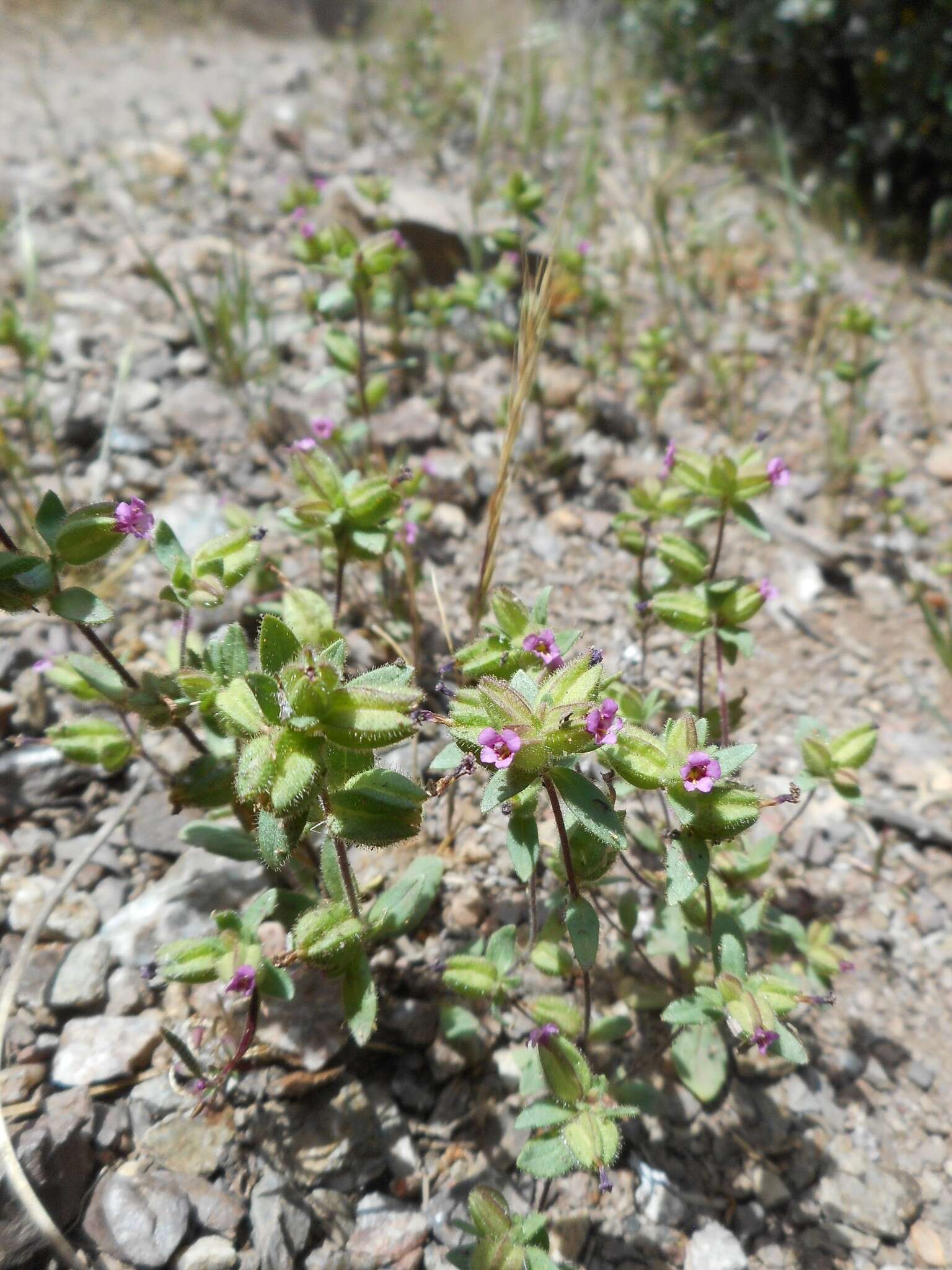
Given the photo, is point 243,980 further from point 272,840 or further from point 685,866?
point 685,866

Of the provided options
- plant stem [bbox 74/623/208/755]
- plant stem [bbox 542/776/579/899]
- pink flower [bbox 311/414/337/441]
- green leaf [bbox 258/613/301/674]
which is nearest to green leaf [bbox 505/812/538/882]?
plant stem [bbox 542/776/579/899]

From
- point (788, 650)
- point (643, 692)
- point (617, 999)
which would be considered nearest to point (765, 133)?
point (788, 650)

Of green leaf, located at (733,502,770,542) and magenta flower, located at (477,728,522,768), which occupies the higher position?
green leaf, located at (733,502,770,542)

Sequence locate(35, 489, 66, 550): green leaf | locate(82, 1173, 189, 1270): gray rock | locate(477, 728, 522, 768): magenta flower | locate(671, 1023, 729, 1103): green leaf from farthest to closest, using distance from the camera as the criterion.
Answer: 1. locate(671, 1023, 729, 1103): green leaf
2. locate(35, 489, 66, 550): green leaf
3. locate(82, 1173, 189, 1270): gray rock
4. locate(477, 728, 522, 768): magenta flower

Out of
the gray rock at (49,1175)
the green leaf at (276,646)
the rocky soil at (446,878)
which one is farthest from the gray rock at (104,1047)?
the green leaf at (276,646)

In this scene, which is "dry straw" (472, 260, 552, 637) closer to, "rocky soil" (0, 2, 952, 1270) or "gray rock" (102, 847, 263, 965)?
"rocky soil" (0, 2, 952, 1270)

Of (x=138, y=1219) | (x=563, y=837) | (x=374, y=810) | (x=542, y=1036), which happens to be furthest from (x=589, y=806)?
(x=138, y=1219)

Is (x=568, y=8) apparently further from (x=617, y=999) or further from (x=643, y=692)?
(x=617, y=999)
